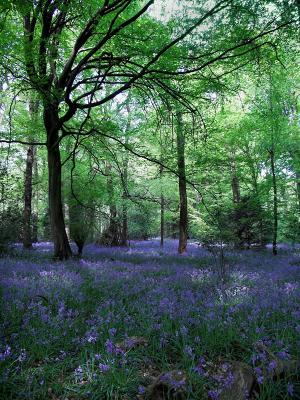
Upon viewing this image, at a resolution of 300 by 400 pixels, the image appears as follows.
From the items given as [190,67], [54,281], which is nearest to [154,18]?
[190,67]

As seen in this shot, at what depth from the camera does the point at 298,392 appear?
2.84m

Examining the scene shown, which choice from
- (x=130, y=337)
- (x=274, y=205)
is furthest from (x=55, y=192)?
(x=274, y=205)

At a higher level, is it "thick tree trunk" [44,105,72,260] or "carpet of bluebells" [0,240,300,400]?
"thick tree trunk" [44,105,72,260]

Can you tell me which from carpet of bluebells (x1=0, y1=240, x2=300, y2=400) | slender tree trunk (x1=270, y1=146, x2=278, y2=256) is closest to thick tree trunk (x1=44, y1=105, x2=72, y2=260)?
carpet of bluebells (x1=0, y1=240, x2=300, y2=400)

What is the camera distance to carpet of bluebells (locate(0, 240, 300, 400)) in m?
2.83

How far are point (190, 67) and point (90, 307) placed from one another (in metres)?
6.13

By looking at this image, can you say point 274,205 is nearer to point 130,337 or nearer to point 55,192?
point 55,192

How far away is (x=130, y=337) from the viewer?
12.6ft

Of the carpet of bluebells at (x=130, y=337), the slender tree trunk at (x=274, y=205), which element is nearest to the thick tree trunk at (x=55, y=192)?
Result: the carpet of bluebells at (x=130, y=337)

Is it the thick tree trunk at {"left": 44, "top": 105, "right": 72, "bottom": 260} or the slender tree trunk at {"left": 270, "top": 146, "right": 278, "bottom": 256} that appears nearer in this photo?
the thick tree trunk at {"left": 44, "top": 105, "right": 72, "bottom": 260}

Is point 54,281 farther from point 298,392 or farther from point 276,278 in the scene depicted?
point 276,278

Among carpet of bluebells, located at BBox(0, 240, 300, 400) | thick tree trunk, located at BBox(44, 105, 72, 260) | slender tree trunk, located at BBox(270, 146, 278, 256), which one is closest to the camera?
carpet of bluebells, located at BBox(0, 240, 300, 400)

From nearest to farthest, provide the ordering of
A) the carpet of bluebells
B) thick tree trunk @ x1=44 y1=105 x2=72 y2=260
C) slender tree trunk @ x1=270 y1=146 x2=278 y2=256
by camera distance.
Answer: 1. the carpet of bluebells
2. thick tree trunk @ x1=44 y1=105 x2=72 y2=260
3. slender tree trunk @ x1=270 y1=146 x2=278 y2=256

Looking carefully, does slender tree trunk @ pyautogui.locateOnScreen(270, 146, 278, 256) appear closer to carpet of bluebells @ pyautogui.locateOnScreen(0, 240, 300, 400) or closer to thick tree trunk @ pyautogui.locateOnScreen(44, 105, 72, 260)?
carpet of bluebells @ pyautogui.locateOnScreen(0, 240, 300, 400)
